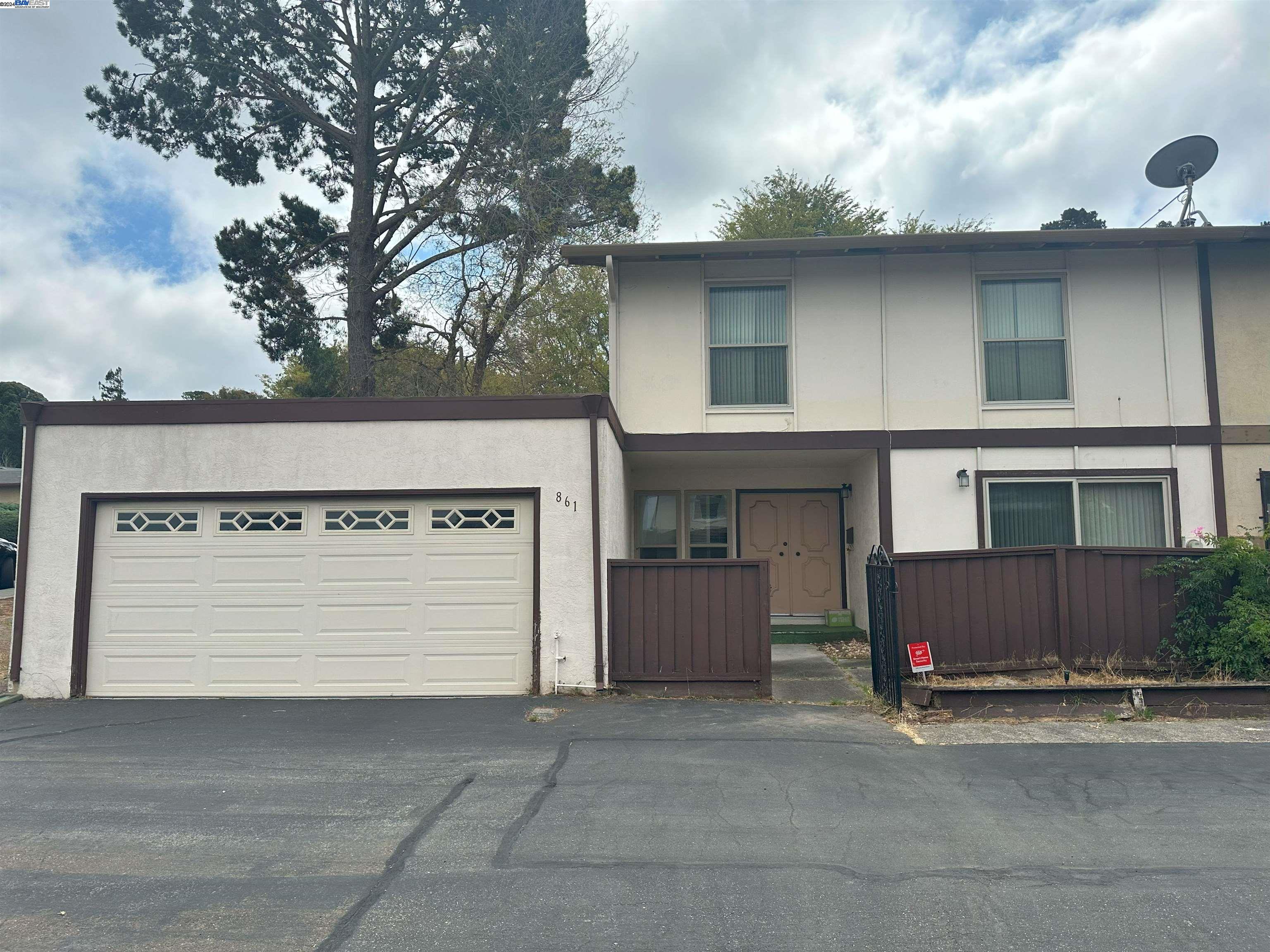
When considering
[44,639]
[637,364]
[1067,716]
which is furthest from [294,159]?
[1067,716]

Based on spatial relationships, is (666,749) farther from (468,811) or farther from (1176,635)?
(1176,635)

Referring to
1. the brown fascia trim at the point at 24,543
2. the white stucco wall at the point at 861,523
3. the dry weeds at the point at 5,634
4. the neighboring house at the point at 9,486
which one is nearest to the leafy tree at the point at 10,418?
the neighboring house at the point at 9,486

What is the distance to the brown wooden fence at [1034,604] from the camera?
27.6 feet

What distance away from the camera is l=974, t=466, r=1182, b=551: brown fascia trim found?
1069 centimetres

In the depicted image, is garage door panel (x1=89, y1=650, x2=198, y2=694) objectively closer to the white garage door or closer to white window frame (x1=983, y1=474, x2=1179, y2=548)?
the white garage door

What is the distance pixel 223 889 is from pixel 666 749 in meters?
3.36

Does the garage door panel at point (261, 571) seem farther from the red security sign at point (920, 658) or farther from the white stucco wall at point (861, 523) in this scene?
the white stucco wall at point (861, 523)

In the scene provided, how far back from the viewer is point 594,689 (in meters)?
8.78

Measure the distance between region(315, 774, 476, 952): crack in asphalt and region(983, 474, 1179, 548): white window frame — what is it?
775cm

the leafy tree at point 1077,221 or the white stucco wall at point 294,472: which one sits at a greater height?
the leafy tree at point 1077,221

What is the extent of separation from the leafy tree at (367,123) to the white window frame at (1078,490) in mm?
10109

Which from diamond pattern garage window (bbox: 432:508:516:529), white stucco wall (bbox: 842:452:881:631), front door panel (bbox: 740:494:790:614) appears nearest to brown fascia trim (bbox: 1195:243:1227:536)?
white stucco wall (bbox: 842:452:881:631)

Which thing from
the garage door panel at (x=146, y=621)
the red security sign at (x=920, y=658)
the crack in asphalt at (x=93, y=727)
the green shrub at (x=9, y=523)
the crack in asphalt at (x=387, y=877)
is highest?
the green shrub at (x=9, y=523)

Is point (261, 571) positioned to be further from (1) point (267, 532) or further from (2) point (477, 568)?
(2) point (477, 568)
